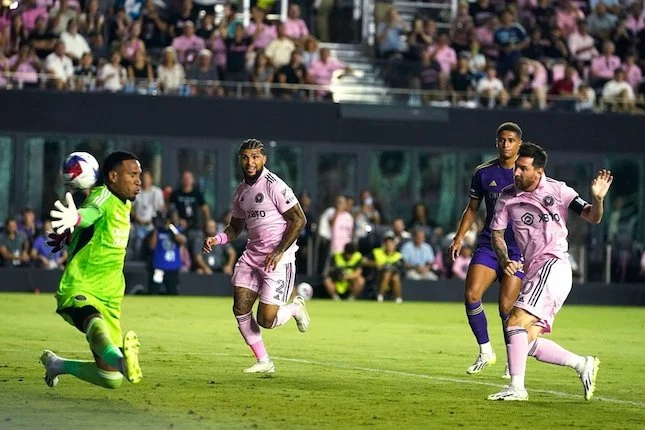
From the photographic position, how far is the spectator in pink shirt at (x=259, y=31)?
2981 cm

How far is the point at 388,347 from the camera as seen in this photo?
1711 cm

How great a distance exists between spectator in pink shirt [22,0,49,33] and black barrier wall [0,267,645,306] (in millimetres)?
4665

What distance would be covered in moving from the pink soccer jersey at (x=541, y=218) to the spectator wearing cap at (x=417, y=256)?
1715 cm

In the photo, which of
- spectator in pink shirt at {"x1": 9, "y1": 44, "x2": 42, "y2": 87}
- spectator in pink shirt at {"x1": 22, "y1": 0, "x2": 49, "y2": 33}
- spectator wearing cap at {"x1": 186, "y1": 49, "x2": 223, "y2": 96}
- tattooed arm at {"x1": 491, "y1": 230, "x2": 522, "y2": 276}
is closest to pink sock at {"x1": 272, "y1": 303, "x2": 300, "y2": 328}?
tattooed arm at {"x1": 491, "y1": 230, "x2": 522, "y2": 276}

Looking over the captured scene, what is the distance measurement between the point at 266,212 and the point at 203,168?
17.5 meters

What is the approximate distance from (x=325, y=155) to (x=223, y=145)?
2.22 m

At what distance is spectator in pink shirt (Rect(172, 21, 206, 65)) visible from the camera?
28688mm

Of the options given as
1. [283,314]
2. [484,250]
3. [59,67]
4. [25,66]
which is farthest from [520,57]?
[283,314]

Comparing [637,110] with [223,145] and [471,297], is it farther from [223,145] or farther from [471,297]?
[471,297]

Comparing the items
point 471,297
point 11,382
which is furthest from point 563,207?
point 11,382

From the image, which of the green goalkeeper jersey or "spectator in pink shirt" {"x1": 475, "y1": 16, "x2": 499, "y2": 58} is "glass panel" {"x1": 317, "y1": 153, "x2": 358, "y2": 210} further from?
the green goalkeeper jersey

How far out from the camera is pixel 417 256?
29.0m

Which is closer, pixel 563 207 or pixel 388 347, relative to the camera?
pixel 563 207

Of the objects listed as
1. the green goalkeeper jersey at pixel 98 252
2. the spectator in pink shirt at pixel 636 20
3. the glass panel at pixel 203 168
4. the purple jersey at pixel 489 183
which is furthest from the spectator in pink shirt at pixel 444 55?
the green goalkeeper jersey at pixel 98 252
